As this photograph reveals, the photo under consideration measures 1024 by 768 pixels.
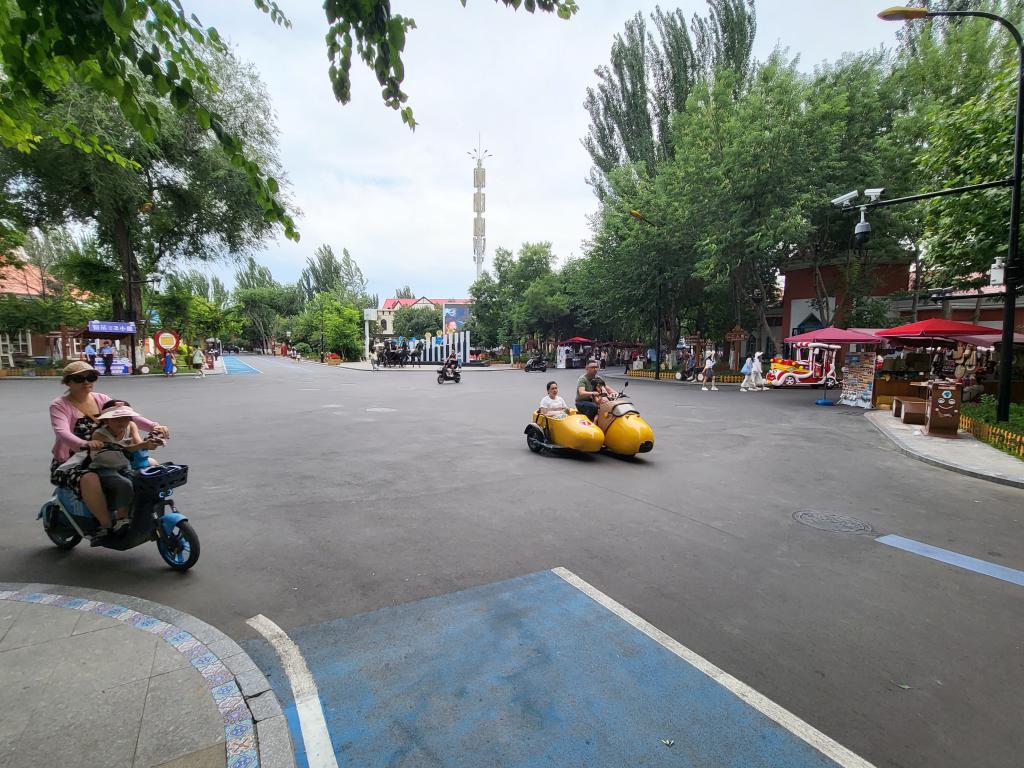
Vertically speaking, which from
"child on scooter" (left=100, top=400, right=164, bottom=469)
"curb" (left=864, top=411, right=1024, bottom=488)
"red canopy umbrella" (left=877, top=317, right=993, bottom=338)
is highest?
"red canopy umbrella" (left=877, top=317, right=993, bottom=338)

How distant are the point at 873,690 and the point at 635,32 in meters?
42.8

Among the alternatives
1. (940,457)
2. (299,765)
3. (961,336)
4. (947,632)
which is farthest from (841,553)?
(961,336)

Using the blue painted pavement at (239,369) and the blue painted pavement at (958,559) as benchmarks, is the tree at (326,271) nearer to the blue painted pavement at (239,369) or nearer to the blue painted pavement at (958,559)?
the blue painted pavement at (239,369)

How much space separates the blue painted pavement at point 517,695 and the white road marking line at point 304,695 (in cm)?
4

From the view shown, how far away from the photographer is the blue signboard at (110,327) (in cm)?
2825

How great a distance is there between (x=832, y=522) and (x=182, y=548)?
253 inches

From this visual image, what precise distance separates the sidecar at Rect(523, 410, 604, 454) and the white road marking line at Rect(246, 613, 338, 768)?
5751mm

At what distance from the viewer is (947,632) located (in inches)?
134

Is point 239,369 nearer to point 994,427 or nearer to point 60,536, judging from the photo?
point 60,536

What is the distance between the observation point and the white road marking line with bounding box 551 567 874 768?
2.36 m

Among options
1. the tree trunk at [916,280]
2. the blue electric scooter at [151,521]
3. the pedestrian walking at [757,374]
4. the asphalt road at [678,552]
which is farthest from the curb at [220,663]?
the tree trunk at [916,280]

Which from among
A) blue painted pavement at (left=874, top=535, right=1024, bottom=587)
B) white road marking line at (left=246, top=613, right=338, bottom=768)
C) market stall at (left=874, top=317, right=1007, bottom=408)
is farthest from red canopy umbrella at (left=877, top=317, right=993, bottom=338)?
white road marking line at (left=246, top=613, right=338, bottom=768)

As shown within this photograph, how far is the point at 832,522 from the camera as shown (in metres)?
5.58

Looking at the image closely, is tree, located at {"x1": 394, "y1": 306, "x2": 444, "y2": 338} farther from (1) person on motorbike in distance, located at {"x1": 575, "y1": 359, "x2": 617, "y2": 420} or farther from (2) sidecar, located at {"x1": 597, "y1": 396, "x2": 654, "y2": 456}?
(2) sidecar, located at {"x1": 597, "y1": 396, "x2": 654, "y2": 456}
